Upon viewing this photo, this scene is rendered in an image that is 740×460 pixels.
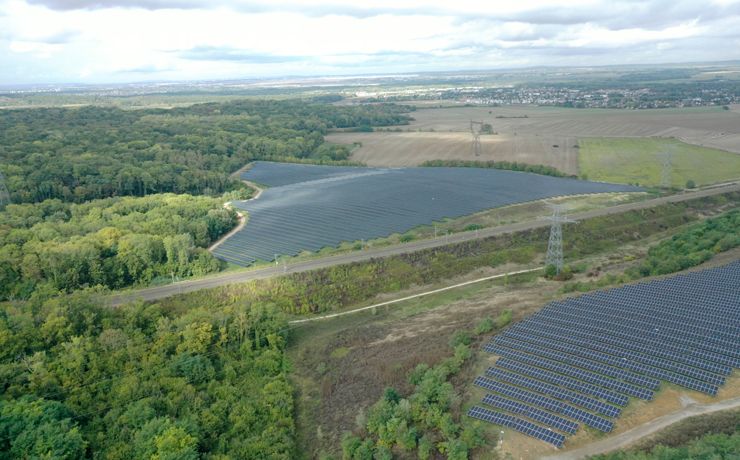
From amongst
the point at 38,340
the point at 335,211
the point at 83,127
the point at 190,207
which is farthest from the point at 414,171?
the point at 83,127

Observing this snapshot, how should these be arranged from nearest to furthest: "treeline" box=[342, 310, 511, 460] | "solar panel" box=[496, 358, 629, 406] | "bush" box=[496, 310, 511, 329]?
1. "treeline" box=[342, 310, 511, 460]
2. "solar panel" box=[496, 358, 629, 406]
3. "bush" box=[496, 310, 511, 329]

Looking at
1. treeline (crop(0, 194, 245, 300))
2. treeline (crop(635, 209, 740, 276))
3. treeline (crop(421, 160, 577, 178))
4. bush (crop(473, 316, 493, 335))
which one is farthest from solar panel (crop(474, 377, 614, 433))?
treeline (crop(421, 160, 577, 178))

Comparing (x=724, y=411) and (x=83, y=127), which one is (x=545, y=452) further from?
(x=83, y=127)

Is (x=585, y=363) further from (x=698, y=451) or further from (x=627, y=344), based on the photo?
(x=698, y=451)

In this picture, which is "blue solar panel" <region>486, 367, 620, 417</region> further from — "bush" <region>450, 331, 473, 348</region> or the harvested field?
the harvested field

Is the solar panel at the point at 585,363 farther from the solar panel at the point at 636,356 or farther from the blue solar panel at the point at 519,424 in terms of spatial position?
the blue solar panel at the point at 519,424

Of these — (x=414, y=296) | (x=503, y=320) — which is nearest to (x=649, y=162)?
(x=414, y=296)
